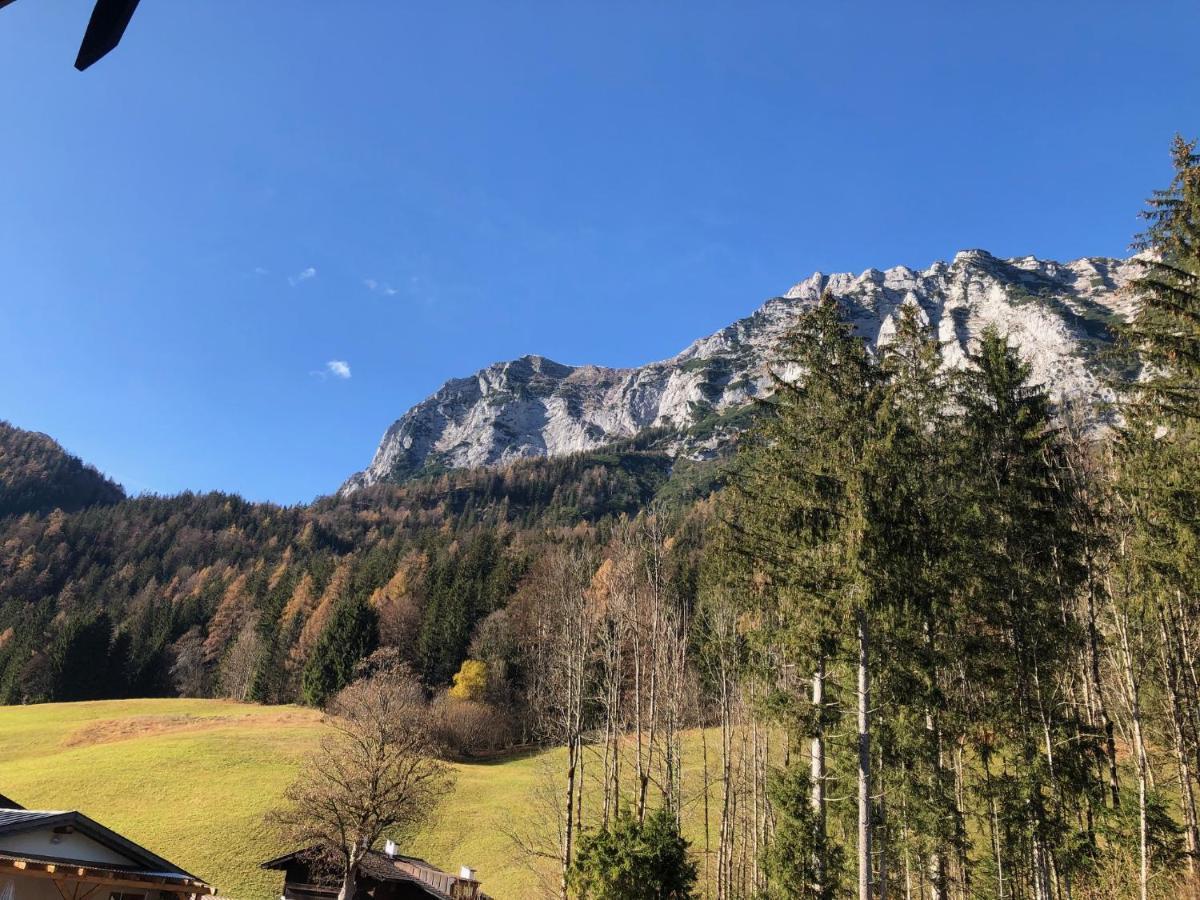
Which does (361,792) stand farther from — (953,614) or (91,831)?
(953,614)

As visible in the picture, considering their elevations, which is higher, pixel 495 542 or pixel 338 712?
pixel 495 542

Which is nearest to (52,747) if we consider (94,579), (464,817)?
(464,817)

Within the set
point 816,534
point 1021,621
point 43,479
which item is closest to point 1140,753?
point 1021,621

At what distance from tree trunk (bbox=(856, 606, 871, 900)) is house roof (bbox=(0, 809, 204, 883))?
1577 centimetres

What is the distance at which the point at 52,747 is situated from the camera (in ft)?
171

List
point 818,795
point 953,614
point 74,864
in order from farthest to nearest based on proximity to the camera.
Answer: point 953,614 < point 818,795 < point 74,864

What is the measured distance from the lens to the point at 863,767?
633 inches

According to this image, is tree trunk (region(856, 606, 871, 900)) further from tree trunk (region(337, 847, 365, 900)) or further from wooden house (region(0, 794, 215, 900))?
tree trunk (region(337, 847, 365, 900))

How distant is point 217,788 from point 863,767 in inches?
1647

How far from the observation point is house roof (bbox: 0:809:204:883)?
15055 mm

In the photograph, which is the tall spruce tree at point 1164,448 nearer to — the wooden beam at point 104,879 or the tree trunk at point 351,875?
the wooden beam at point 104,879

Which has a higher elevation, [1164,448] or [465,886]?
[1164,448]

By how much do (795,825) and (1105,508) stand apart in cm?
1279

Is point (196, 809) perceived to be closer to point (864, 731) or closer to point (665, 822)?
point (665, 822)
